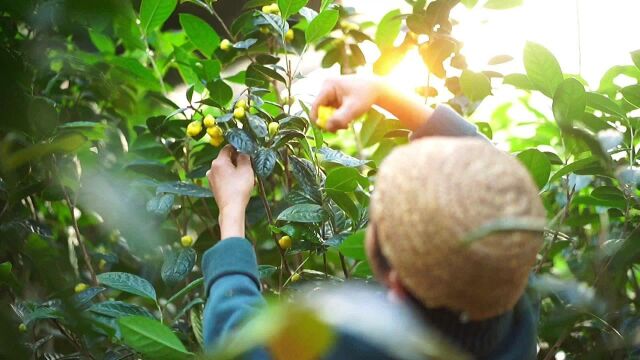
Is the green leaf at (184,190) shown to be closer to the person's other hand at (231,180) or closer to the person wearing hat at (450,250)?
the person's other hand at (231,180)

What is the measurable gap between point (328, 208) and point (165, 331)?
0.41 metres

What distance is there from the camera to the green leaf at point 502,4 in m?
1.56

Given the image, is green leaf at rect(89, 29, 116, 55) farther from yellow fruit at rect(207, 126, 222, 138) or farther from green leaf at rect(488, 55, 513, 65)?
green leaf at rect(488, 55, 513, 65)

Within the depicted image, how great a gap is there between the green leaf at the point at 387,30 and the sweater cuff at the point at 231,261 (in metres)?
0.72

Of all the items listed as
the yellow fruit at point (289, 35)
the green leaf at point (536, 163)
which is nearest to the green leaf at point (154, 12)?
the yellow fruit at point (289, 35)

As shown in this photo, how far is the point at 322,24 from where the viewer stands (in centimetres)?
137

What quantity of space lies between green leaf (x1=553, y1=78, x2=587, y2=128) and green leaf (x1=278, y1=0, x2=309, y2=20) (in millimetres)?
476

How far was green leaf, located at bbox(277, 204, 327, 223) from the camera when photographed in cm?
124

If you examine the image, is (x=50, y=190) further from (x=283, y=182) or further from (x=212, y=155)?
(x=283, y=182)

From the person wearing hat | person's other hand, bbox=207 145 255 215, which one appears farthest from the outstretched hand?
the person wearing hat

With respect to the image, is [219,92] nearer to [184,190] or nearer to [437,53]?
[184,190]

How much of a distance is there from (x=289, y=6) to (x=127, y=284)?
1.86 feet

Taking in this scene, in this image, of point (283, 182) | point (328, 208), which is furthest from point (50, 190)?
point (328, 208)

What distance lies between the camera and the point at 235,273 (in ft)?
3.55
